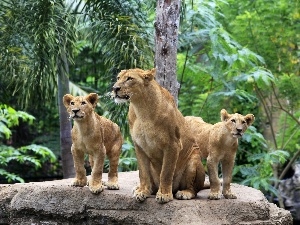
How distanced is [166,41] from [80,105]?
6.12ft

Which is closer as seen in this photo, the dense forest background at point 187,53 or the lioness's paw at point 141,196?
the lioness's paw at point 141,196

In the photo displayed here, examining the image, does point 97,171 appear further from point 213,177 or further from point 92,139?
point 213,177

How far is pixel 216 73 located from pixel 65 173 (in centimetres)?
273

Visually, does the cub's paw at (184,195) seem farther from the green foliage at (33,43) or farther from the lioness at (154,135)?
the green foliage at (33,43)

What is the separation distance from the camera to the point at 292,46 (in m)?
10.5

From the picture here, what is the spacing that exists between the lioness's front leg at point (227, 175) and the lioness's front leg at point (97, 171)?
1.06m

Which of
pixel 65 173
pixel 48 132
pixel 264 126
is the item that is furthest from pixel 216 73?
pixel 48 132

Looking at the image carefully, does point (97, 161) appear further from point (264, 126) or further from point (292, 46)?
point (264, 126)

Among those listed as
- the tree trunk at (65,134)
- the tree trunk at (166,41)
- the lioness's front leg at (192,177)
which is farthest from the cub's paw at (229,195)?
the tree trunk at (65,134)

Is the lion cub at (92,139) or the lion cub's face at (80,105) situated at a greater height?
the lion cub's face at (80,105)

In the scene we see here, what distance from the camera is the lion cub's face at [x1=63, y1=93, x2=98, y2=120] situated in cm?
541

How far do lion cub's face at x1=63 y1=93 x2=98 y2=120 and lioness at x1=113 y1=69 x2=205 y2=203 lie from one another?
0.36 metres

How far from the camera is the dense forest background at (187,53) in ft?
27.5

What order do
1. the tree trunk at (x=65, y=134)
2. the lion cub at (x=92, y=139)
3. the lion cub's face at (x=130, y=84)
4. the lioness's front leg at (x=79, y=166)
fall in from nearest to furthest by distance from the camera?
the lion cub's face at (x=130, y=84) → the lion cub at (x=92, y=139) → the lioness's front leg at (x=79, y=166) → the tree trunk at (x=65, y=134)
